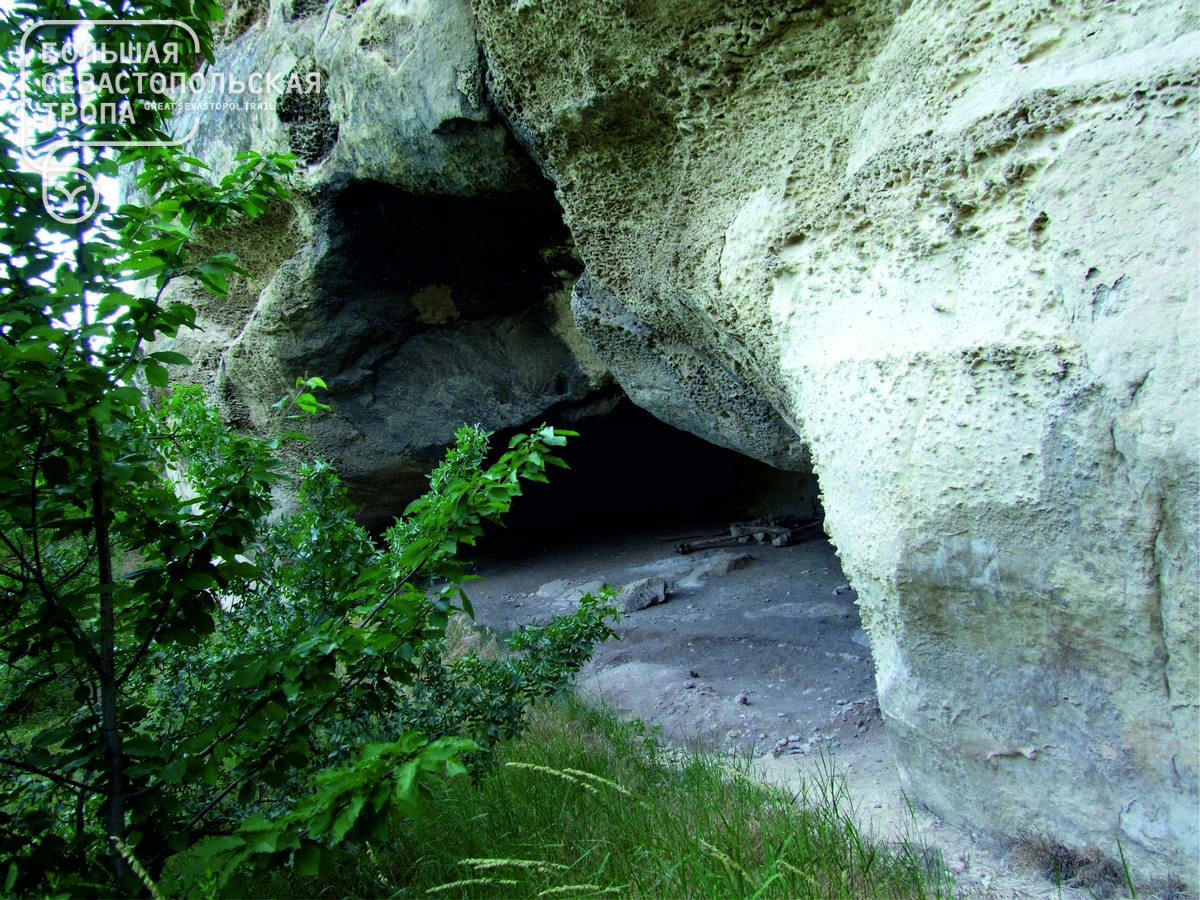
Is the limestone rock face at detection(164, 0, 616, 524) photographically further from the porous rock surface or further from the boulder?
Result: the boulder

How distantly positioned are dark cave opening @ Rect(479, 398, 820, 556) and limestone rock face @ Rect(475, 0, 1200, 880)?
12.7 ft

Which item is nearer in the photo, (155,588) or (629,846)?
(155,588)

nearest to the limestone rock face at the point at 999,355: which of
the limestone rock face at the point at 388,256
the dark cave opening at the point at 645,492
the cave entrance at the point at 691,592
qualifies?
the cave entrance at the point at 691,592

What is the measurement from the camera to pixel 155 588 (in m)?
1.57

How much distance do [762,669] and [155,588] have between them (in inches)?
104

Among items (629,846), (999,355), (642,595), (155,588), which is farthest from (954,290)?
(642,595)

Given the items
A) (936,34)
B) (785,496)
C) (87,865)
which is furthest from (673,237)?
(785,496)

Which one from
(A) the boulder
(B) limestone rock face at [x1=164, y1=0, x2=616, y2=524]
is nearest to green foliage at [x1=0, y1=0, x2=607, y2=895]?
(B) limestone rock face at [x1=164, y1=0, x2=616, y2=524]

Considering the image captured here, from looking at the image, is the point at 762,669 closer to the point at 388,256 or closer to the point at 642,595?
the point at 642,595

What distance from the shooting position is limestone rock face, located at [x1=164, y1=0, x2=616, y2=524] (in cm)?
379

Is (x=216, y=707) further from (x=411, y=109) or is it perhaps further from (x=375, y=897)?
(x=411, y=109)

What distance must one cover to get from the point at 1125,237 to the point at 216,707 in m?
1.98

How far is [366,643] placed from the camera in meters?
1.54

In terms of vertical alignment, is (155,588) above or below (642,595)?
above
